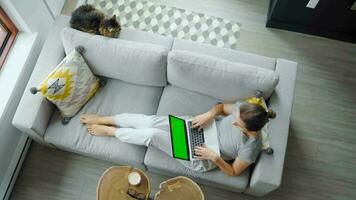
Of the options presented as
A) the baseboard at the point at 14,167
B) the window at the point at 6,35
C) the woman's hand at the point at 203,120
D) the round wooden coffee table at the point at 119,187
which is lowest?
the baseboard at the point at 14,167

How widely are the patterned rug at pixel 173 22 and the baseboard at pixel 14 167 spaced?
1271mm

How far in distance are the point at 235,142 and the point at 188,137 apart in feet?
0.97

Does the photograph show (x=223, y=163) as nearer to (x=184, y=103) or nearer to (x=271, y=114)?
(x=271, y=114)

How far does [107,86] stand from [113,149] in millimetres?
470

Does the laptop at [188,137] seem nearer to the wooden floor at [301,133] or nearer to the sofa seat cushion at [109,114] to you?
the sofa seat cushion at [109,114]

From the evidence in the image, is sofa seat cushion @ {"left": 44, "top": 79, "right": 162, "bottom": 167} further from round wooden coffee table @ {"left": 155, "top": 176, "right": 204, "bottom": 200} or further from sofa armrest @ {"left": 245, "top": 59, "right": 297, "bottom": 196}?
sofa armrest @ {"left": 245, "top": 59, "right": 297, "bottom": 196}

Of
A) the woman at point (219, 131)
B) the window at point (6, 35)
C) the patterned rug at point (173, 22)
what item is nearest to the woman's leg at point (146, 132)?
the woman at point (219, 131)

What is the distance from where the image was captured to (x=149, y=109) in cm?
230

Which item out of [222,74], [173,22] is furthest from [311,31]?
[222,74]

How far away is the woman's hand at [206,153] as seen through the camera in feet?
6.51

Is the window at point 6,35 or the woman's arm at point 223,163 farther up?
the window at point 6,35

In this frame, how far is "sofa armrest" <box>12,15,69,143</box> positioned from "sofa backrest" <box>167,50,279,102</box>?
0.79m

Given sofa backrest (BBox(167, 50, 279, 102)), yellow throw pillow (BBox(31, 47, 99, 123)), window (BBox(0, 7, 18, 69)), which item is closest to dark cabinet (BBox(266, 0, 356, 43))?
sofa backrest (BBox(167, 50, 279, 102))

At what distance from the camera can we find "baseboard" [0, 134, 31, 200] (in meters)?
2.34
